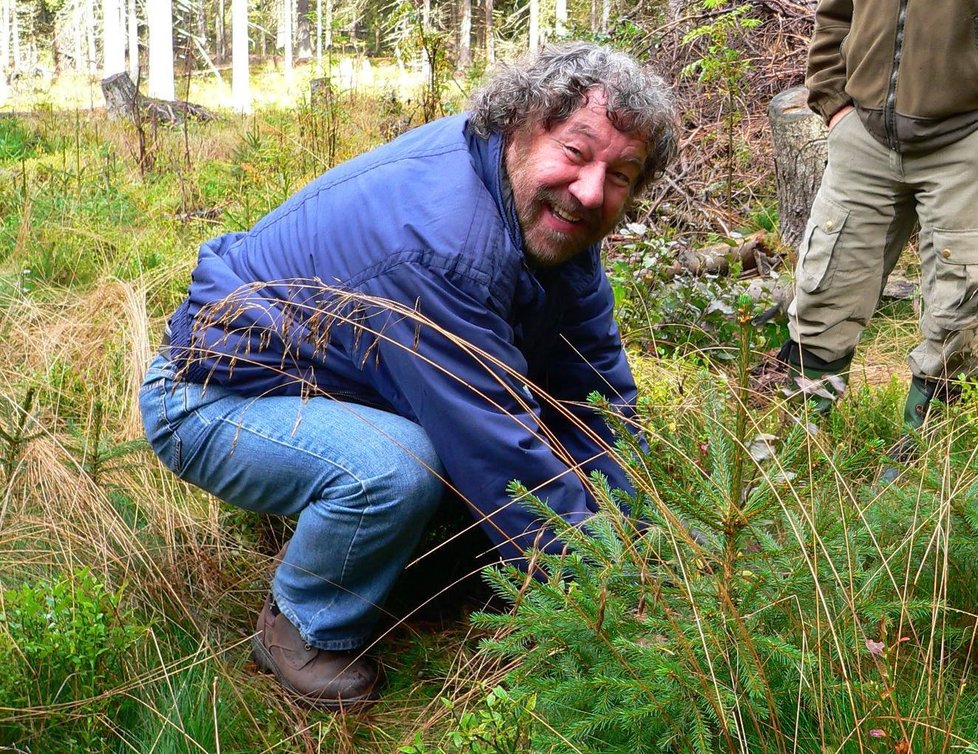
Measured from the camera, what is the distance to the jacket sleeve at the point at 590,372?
2.84 metres

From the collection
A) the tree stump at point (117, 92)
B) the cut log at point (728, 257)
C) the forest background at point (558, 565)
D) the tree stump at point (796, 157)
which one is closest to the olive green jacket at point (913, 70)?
the forest background at point (558, 565)

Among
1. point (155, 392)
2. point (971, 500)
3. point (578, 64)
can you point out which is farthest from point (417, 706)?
point (578, 64)

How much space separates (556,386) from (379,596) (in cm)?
93

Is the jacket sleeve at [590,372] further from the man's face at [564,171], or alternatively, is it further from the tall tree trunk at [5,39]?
the tall tree trunk at [5,39]

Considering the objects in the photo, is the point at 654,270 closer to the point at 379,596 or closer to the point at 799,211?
the point at 799,211

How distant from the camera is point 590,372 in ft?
9.71

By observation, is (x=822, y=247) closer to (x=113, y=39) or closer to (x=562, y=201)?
(x=562, y=201)

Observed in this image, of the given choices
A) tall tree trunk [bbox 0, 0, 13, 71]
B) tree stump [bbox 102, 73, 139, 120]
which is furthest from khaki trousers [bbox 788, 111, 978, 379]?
tall tree trunk [bbox 0, 0, 13, 71]

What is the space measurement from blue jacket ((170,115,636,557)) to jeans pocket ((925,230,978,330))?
1416 millimetres

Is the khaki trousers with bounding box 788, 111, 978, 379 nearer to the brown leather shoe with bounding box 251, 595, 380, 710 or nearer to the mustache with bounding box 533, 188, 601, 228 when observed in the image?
the mustache with bounding box 533, 188, 601, 228

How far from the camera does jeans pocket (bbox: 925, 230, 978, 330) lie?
329cm

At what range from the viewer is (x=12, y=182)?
5.50 metres

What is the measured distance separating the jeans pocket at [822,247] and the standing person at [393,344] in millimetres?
1203

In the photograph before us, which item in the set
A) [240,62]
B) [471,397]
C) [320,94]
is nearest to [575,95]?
[471,397]
